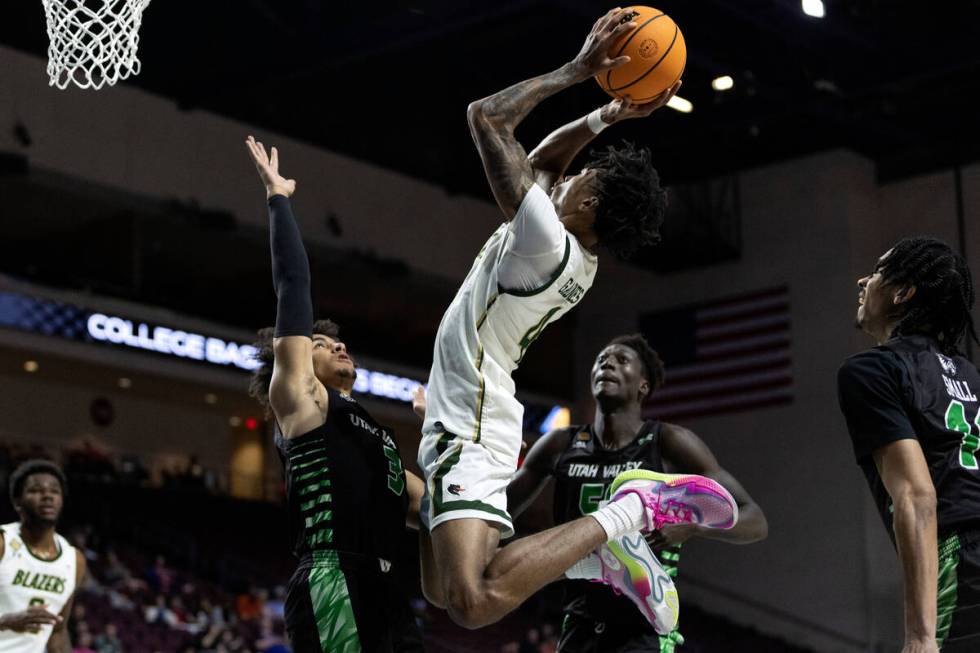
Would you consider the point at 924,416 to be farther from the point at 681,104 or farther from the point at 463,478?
the point at 681,104

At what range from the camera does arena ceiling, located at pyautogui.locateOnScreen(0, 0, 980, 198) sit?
59.0 ft

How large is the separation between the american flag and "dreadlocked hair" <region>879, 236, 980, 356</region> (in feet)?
61.2

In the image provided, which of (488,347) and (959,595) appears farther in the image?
(488,347)

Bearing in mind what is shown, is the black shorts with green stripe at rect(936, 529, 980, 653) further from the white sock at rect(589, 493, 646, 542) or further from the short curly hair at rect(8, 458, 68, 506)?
the short curly hair at rect(8, 458, 68, 506)

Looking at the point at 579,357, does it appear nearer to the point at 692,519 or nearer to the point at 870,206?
the point at 870,206

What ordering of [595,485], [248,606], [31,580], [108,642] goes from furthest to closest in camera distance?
1. [248,606]
2. [108,642]
3. [31,580]
4. [595,485]

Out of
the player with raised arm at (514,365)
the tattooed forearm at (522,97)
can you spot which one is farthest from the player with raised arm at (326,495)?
the tattooed forearm at (522,97)

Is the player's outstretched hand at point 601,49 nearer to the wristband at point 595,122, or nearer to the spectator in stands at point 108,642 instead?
the wristband at point 595,122

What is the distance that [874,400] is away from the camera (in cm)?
409

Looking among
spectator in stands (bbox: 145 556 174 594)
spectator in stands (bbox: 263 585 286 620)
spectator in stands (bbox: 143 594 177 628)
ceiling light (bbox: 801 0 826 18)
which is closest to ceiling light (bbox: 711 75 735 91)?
ceiling light (bbox: 801 0 826 18)

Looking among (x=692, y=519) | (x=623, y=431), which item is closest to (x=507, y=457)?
(x=692, y=519)

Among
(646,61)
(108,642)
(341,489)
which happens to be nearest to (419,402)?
(341,489)

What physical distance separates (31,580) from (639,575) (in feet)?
13.4

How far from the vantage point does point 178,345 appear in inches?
804
